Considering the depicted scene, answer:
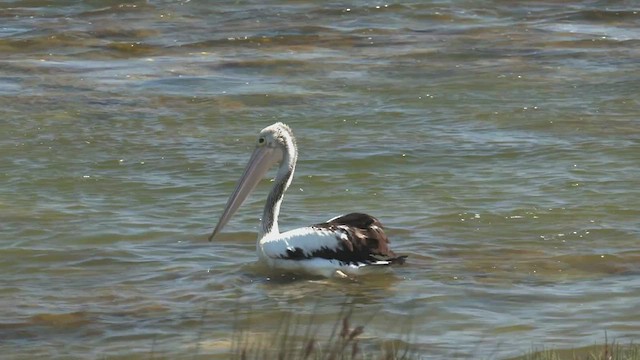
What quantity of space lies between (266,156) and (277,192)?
425mm

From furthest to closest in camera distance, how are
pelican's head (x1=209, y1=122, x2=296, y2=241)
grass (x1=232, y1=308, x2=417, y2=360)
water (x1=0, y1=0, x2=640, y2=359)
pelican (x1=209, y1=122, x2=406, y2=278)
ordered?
pelican's head (x1=209, y1=122, x2=296, y2=241), pelican (x1=209, y1=122, x2=406, y2=278), water (x1=0, y1=0, x2=640, y2=359), grass (x1=232, y1=308, x2=417, y2=360)

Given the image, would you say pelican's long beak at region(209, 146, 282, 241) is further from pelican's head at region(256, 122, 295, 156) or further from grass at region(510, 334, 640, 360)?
grass at region(510, 334, 640, 360)

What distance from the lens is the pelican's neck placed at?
356 inches

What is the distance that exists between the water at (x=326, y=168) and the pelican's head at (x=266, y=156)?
312 millimetres

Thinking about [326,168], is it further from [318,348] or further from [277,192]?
[318,348]

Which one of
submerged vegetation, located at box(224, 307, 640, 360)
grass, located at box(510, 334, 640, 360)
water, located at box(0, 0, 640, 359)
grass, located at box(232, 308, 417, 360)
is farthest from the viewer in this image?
water, located at box(0, 0, 640, 359)

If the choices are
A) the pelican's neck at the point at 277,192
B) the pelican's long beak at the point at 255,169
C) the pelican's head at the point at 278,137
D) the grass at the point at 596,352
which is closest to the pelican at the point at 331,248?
the pelican's neck at the point at 277,192

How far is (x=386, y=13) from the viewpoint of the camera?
2022 cm

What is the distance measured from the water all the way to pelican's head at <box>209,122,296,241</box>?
12.3 inches

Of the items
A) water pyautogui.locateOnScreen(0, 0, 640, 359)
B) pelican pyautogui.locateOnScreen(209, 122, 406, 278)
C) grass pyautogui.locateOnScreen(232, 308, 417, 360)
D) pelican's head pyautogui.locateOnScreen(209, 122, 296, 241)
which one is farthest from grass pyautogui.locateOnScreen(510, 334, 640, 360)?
pelican's head pyautogui.locateOnScreen(209, 122, 296, 241)

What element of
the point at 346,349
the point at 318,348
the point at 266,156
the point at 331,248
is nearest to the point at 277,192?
the point at 266,156

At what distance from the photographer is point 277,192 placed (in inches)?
371

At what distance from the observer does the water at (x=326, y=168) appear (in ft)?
25.6

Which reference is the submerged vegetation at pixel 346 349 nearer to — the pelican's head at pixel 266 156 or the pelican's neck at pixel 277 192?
the pelican's neck at pixel 277 192
